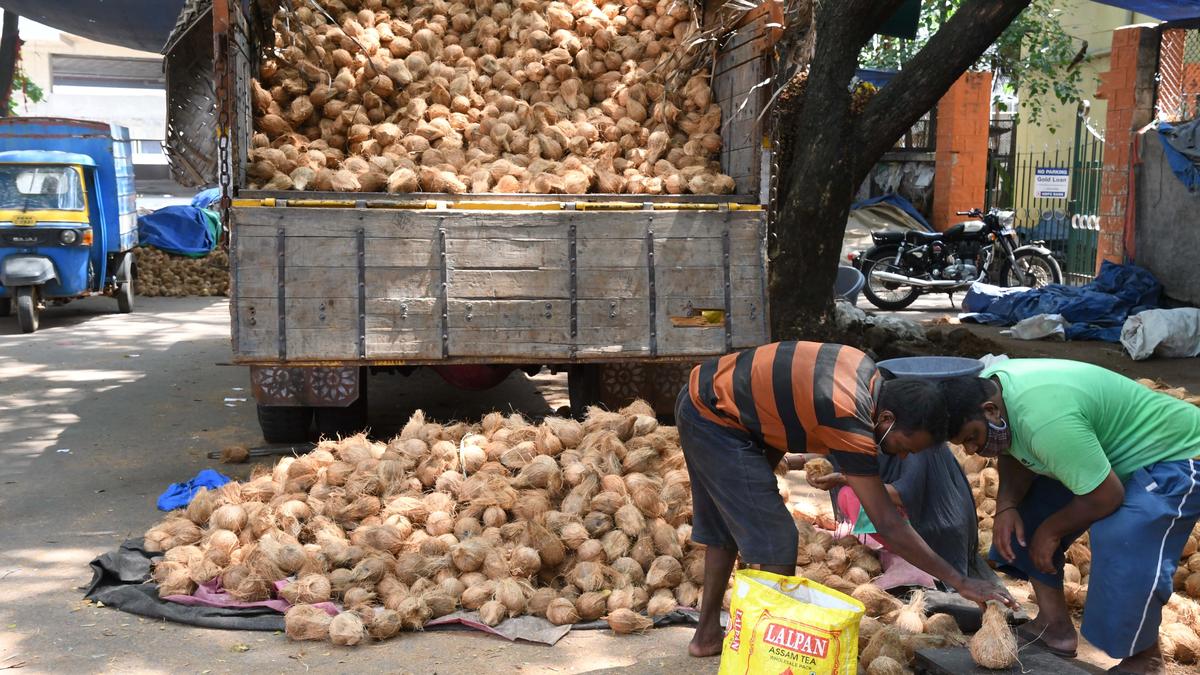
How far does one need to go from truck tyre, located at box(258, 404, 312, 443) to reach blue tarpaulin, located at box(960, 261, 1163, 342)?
7.99 meters

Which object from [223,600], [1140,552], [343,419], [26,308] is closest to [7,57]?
[26,308]

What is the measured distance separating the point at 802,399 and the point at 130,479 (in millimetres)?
4485

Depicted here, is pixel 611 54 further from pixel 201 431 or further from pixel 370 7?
pixel 201 431

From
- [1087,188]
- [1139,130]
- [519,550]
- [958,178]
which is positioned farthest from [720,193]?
[958,178]

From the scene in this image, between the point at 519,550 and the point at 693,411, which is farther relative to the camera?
the point at 519,550

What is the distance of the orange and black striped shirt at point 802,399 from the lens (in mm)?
3092

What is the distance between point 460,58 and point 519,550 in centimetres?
405

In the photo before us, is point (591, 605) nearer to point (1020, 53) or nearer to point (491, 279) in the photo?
point (491, 279)

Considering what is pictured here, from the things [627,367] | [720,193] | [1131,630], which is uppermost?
[720,193]

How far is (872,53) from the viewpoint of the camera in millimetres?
21531

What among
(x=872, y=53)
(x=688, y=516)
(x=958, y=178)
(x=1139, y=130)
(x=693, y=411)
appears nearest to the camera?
(x=693, y=411)

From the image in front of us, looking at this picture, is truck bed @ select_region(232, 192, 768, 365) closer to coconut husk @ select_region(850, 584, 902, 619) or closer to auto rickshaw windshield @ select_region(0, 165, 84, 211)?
coconut husk @ select_region(850, 584, 902, 619)

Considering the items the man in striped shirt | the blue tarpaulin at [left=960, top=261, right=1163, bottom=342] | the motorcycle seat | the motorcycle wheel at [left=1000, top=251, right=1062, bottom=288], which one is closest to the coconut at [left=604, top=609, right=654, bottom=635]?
the man in striped shirt

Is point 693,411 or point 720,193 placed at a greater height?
point 720,193
